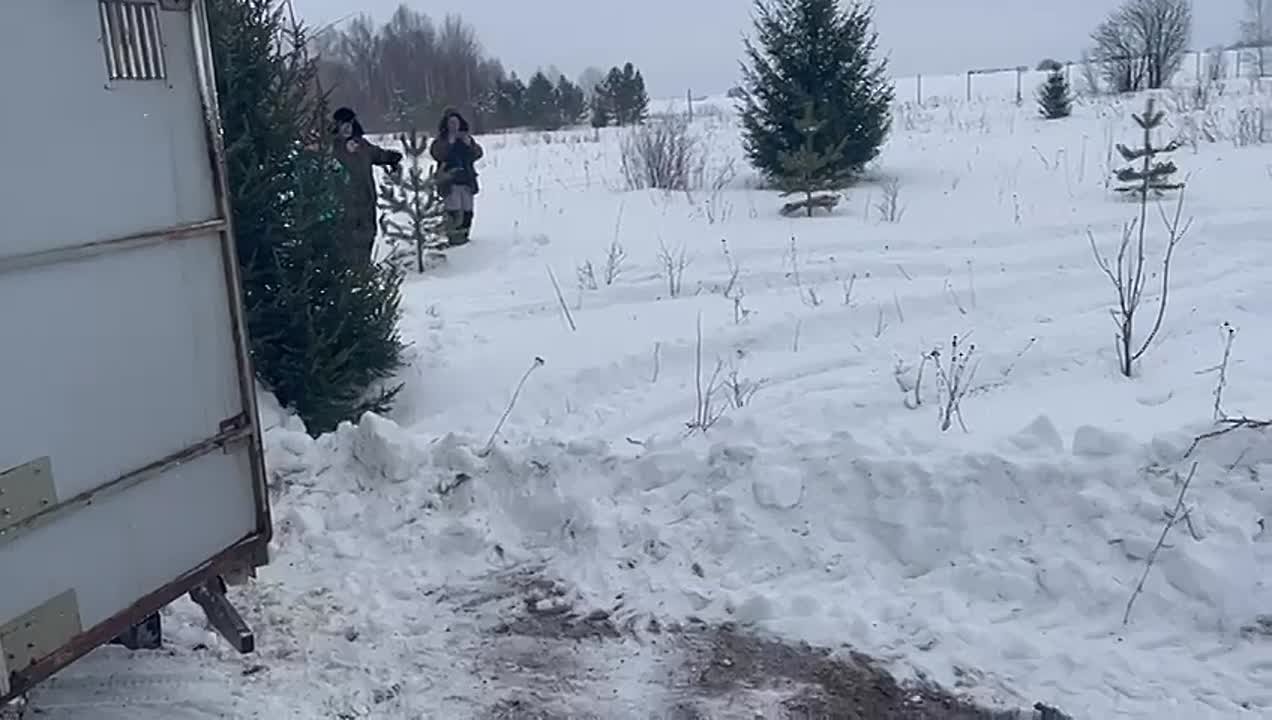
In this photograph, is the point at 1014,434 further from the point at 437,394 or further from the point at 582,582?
the point at 437,394

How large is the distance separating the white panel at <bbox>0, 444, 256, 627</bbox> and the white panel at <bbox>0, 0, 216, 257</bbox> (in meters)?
0.74

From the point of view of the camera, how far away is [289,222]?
561cm

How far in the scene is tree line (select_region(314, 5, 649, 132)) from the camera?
115 feet

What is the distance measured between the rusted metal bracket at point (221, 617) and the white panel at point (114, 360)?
570mm

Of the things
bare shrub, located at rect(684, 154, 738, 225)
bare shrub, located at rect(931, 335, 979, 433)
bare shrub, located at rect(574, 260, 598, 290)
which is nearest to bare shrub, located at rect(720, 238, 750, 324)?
bare shrub, located at rect(574, 260, 598, 290)

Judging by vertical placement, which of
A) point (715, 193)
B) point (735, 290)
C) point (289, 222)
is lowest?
point (735, 290)

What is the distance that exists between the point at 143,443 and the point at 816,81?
461 inches

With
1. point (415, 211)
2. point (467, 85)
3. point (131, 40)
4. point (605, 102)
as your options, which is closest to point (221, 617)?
point (131, 40)

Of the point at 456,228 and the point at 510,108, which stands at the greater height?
the point at 510,108

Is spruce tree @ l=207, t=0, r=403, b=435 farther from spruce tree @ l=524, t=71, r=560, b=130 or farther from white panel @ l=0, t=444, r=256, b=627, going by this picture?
spruce tree @ l=524, t=71, r=560, b=130

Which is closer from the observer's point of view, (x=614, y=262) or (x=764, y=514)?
(x=764, y=514)

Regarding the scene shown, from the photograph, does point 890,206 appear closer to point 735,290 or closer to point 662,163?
point 662,163

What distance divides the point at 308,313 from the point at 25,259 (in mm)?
2929

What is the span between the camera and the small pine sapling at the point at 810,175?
11234 millimetres
